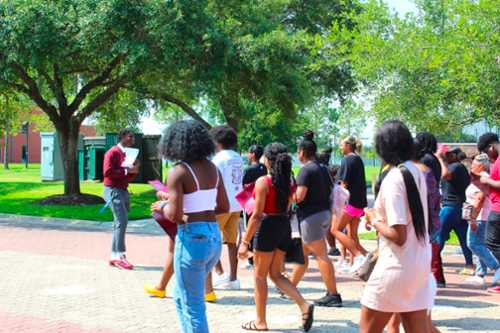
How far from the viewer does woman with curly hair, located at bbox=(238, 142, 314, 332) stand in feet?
15.7

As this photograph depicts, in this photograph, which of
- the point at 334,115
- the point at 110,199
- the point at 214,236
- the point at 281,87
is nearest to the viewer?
the point at 214,236

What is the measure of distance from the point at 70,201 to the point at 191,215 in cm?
1383

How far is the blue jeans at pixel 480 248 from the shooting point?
22.3ft

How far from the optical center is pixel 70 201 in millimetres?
16406

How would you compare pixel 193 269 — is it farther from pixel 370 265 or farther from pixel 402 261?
pixel 402 261

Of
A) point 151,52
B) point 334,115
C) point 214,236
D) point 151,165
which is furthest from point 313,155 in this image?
point 334,115

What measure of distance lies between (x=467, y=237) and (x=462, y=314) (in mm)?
1950

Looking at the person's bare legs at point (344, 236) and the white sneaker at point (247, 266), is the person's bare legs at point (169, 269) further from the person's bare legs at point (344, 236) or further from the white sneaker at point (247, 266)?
A: the person's bare legs at point (344, 236)

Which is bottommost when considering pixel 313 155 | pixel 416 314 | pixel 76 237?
pixel 76 237

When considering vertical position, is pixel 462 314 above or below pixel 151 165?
below

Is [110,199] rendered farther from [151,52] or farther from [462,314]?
[151,52]

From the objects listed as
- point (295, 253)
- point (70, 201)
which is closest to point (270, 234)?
A: point (295, 253)

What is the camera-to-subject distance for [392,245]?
3.10 m

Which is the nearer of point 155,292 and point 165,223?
point 165,223
